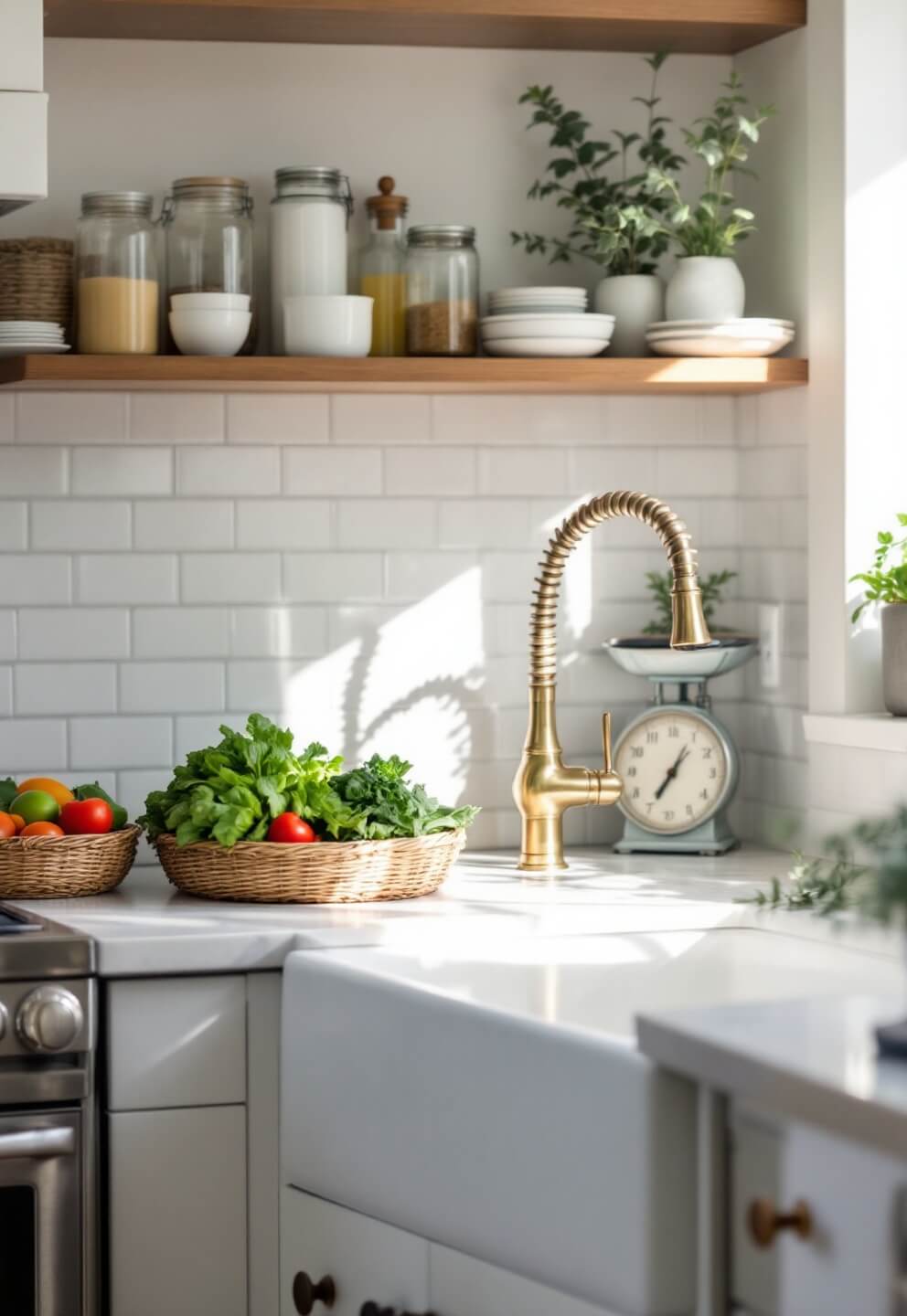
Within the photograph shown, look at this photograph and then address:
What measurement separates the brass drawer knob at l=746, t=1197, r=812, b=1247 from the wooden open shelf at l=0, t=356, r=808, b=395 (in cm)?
163

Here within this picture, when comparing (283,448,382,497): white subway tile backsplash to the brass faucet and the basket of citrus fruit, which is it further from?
the basket of citrus fruit

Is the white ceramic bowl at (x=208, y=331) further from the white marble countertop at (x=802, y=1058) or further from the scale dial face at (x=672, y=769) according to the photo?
the white marble countertop at (x=802, y=1058)

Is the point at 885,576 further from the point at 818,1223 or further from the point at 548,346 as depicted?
the point at 818,1223

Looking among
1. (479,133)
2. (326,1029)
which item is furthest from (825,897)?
(479,133)

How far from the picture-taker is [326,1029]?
2.21 m

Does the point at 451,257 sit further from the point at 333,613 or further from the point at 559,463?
the point at 333,613

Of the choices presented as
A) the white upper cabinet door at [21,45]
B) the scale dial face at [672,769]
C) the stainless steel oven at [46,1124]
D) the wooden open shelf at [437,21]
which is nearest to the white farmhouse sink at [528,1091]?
the stainless steel oven at [46,1124]

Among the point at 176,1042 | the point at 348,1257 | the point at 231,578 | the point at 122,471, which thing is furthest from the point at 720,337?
the point at 348,1257

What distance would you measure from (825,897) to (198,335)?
1284 millimetres

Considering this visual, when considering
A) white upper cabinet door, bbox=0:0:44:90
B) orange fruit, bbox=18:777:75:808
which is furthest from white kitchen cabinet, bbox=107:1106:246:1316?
white upper cabinet door, bbox=0:0:44:90

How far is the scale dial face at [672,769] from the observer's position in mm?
3029

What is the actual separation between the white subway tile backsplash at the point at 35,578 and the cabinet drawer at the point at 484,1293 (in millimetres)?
1433

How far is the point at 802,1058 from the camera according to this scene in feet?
4.91

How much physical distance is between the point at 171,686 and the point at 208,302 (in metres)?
0.66
